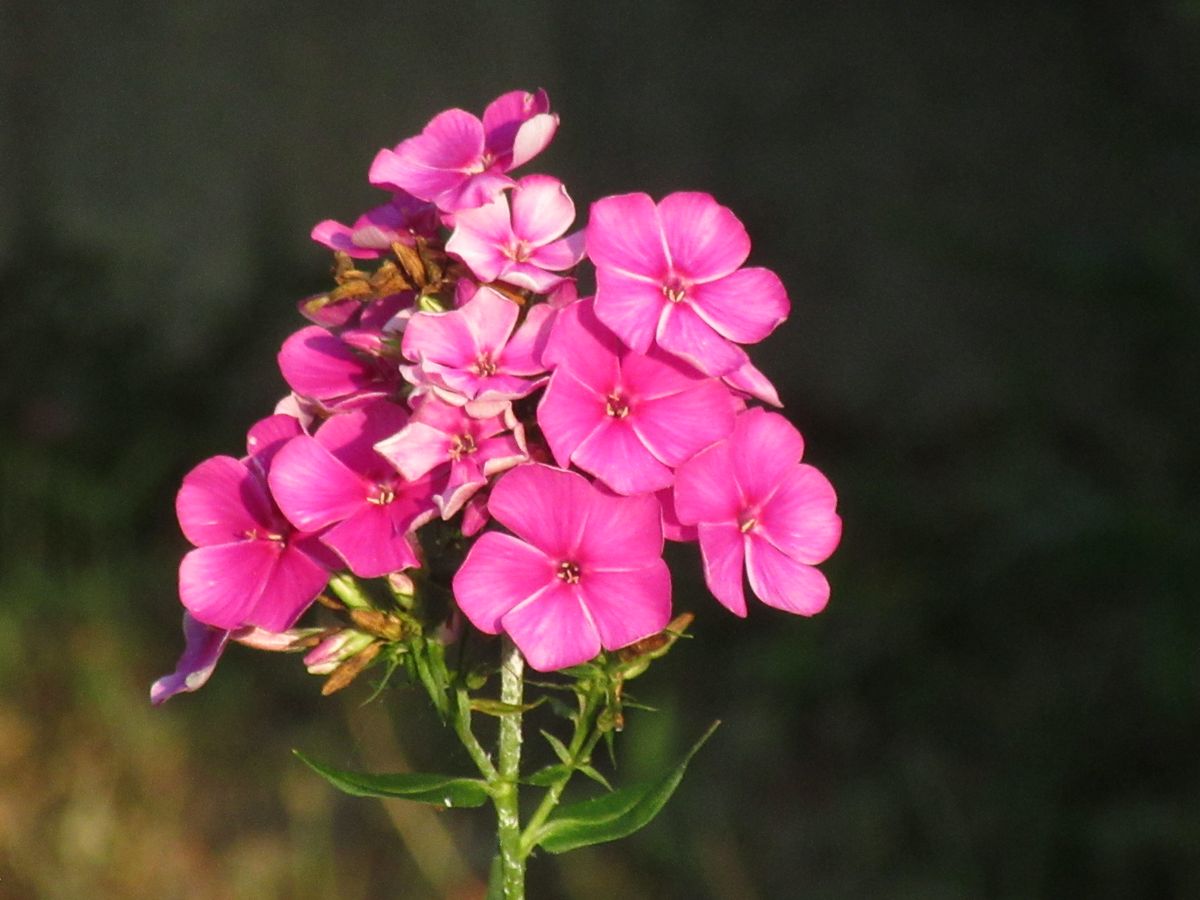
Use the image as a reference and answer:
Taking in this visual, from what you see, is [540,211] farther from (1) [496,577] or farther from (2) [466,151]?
(1) [496,577]

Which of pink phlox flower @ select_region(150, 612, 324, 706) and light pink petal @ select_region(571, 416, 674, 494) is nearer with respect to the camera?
light pink petal @ select_region(571, 416, 674, 494)

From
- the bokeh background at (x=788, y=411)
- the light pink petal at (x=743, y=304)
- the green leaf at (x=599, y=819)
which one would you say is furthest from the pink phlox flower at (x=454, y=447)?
the bokeh background at (x=788, y=411)

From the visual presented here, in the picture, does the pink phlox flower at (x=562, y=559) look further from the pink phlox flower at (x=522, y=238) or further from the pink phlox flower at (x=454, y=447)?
the pink phlox flower at (x=522, y=238)

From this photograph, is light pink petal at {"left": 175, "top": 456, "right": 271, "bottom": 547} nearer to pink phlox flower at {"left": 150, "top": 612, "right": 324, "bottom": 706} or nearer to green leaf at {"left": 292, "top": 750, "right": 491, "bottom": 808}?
pink phlox flower at {"left": 150, "top": 612, "right": 324, "bottom": 706}

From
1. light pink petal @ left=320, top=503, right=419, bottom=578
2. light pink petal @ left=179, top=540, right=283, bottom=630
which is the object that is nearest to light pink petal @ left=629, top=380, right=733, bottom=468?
light pink petal @ left=320, top=503, right=419, bottom=578

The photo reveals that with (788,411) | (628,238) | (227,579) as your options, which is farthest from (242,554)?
(788,411)

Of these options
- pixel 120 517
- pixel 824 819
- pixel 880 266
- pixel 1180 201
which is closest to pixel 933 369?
pixel 880 266

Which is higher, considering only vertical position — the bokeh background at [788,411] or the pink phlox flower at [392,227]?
the pink phlox flower at [392,227]
